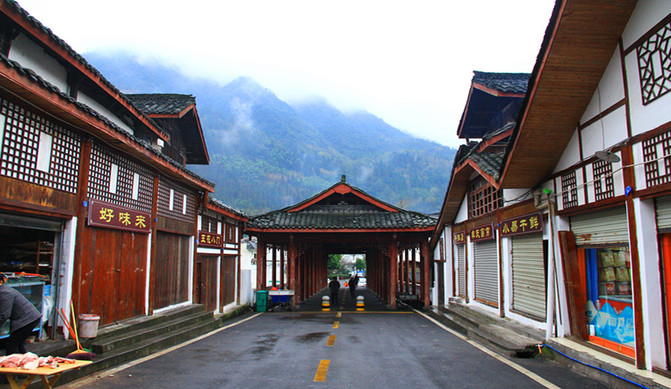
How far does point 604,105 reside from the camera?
781 cm

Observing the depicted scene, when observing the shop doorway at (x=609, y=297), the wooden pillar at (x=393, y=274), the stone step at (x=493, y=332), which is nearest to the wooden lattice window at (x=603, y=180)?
the shop doorway at (x=609, y=297)

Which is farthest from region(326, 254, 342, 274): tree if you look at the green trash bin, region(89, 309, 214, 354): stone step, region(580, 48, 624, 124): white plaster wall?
region(580, 48, 624, 124): white plaster wall

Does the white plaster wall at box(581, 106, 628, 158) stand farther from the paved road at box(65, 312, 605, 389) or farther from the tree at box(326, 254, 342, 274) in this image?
the tree at box(326, 254, 342, 274)

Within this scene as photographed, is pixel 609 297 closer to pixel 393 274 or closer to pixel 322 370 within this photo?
pixel 322 370

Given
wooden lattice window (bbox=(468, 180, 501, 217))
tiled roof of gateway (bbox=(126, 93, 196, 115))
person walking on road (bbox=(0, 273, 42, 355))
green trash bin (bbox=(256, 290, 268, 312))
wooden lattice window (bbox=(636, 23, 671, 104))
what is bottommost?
green trash bin (bbox=(256, 290, 268, 312))

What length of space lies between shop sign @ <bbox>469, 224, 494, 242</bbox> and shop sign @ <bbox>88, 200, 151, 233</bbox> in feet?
30.9

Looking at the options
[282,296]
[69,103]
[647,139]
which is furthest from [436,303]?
[69,103]

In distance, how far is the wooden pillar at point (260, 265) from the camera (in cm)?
2042

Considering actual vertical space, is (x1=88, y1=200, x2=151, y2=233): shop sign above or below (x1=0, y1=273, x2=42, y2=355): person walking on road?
above

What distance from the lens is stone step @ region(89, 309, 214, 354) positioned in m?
8.25

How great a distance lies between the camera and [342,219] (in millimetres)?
20766

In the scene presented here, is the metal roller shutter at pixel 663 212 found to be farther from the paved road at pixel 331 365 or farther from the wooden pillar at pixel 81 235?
the wooden pillar at pixel 81 235

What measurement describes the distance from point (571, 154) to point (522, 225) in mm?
2656

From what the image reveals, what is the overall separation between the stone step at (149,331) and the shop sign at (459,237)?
9046 millimetres
